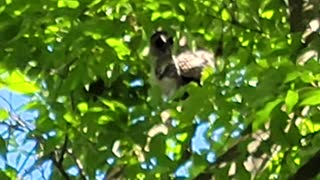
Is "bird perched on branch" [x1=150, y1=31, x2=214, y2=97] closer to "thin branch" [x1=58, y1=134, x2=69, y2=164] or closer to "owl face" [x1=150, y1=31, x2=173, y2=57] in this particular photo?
"owl face" [x1=150, y1=31, x2=173, y2=57]

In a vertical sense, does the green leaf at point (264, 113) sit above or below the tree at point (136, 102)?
above

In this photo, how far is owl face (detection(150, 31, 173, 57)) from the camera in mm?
4387

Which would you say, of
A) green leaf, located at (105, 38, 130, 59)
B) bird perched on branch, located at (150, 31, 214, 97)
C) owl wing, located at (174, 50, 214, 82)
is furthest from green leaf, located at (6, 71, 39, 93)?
owl wing, located at (174, 50, 214, 82)

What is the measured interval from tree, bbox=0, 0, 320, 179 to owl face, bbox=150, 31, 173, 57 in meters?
0.45

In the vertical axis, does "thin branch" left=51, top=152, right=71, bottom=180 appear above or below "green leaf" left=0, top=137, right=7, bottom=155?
below

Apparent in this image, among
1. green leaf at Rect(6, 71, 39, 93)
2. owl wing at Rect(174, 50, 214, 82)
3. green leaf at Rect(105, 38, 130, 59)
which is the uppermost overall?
green leaf at Rect(105, 38, 130, 59)

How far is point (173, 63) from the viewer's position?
4.54 meters

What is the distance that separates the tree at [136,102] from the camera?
3.48 metres

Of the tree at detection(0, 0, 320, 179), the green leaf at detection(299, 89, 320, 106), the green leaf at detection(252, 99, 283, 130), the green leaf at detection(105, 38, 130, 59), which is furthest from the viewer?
the green leaf at detection(105, 38, 130, 59)

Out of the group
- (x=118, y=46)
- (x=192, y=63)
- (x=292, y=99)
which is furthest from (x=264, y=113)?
(x=192, y=63)

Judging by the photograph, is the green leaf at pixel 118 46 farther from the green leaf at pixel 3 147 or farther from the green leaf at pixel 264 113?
the green leaf at pixel 264 113

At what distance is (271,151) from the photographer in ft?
11.9

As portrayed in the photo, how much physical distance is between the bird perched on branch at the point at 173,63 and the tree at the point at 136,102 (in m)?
0.46

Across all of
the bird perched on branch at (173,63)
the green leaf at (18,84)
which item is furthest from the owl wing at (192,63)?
the green leaf at (18,84)
